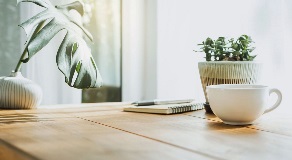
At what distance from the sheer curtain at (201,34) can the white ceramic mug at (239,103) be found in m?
0.71

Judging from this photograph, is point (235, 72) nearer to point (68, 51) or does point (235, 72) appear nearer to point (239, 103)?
point (239, 103)

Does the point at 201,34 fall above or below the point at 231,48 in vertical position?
above

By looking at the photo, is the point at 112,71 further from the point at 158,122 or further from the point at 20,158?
the point at 20,158

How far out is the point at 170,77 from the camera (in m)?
2.26

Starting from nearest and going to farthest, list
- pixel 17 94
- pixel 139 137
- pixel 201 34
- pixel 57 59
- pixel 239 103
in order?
pixel 139 137 → pixel 239 103 → pixel 57 59 → pixel 17 94 → pixel 201 34

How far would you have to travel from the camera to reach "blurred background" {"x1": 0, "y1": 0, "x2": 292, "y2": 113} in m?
1.56

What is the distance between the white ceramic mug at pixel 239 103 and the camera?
812 millimetres

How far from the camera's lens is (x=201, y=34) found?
1980mm

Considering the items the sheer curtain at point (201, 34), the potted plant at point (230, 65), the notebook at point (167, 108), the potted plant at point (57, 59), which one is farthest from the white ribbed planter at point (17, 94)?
the sheer curtain at point (201, 34)

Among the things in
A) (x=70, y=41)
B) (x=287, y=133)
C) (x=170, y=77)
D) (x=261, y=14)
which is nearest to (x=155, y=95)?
(x=170, y=77)

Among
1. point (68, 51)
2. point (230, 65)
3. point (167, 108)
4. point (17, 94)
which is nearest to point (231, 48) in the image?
point (230, 65)

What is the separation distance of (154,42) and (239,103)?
5.49ft

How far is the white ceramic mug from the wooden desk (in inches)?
0.9

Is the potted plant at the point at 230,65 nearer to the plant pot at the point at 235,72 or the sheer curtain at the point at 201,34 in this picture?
the plant pot at the point at 235,72
